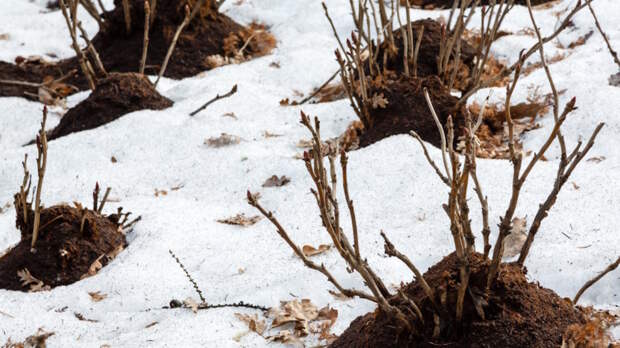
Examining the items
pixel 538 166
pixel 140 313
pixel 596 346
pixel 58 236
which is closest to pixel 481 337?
pixel 596 346

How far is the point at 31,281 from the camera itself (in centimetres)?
307

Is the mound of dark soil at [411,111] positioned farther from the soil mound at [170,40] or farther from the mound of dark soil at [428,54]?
the soil mound at [170,40]

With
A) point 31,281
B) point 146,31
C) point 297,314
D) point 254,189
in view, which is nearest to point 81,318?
point 31,281

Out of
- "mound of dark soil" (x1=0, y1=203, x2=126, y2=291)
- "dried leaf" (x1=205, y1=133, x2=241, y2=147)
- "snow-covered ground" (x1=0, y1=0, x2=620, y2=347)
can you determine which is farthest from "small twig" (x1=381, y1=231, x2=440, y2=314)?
"dried leaf" (x1=205, y1=133, x2=241, y2=147)

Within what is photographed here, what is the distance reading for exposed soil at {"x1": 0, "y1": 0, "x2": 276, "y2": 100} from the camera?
580 cm

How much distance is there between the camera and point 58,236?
320cm

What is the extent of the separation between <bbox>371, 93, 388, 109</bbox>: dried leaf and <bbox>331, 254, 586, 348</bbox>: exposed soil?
2.14m

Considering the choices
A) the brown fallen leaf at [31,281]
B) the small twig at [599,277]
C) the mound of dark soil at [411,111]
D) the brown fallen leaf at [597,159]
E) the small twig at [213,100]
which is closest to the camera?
the small twig at [599,277]

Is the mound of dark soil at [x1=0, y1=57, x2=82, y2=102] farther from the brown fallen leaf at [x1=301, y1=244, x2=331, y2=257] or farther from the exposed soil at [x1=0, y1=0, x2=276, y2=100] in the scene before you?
the brown fallen leaf at [x1=301, y1=244, x2=331, y2=257]

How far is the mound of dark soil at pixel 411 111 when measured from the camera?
12.9 ft

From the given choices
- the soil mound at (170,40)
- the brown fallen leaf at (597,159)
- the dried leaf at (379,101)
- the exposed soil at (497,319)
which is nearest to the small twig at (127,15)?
the soil mound at (170,40)

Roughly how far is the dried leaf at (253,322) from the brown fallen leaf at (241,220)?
842 millimetres

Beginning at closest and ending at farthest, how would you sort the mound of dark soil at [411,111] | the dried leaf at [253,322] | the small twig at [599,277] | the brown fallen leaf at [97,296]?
the small twig at [599,277]
the dried leaf at [253,322]
the brown fallen leaf at [97,296]
the mound of dark soil at [411,111]

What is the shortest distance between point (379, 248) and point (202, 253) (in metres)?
0.85
